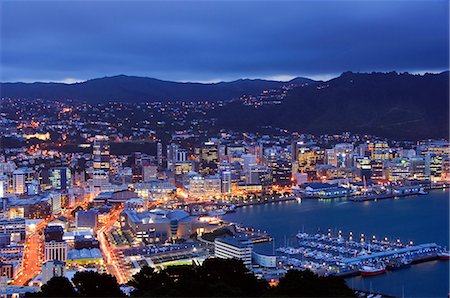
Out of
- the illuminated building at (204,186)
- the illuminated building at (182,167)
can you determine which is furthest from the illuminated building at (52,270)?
the illuminated building at (182,167)

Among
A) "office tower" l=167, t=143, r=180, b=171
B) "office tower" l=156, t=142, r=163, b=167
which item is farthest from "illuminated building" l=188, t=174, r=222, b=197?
"office tower" l=156, t=142, r=163, b=167

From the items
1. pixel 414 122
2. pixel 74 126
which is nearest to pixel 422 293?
pixel 74 126

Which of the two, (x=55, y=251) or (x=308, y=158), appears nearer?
(x=55, y=251)

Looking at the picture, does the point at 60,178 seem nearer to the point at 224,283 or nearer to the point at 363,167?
the point at 363,167

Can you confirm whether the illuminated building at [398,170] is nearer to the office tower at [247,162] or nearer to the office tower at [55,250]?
the office tower at [247,162]

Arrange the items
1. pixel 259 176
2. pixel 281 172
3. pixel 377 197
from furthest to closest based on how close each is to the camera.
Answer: pixel 281 172, pixel 259 176, pixel 377 197

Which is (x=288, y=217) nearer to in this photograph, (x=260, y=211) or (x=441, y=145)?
(x=260, y=211)

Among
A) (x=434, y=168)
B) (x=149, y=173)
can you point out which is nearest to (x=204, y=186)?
(x=149, y=173)
